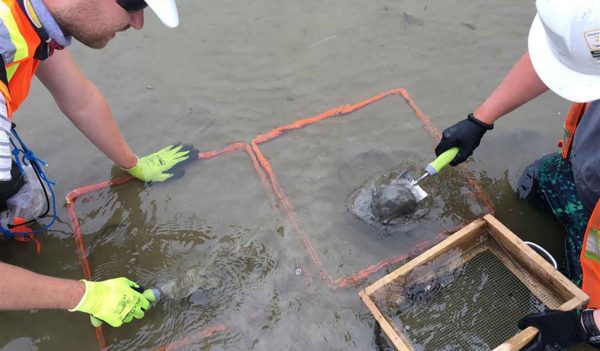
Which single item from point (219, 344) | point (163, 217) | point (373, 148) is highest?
point (373, 148)

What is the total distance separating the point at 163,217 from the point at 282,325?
120cm

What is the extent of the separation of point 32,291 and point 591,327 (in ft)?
9.13

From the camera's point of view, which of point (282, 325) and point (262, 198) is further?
point (262, 198)

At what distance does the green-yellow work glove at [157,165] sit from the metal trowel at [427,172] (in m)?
1.69

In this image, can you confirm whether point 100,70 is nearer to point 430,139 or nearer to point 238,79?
point 238,79

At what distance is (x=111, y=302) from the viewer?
8.99 ft

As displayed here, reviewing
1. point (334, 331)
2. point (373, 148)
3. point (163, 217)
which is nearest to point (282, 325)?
point (334, 331)

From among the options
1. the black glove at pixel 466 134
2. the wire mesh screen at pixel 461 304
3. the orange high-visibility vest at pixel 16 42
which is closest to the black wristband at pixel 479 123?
the black glove at pixel 466 134

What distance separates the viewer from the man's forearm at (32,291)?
2.33 m

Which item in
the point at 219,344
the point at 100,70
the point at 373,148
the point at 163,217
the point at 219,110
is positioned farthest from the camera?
the point at 100,70

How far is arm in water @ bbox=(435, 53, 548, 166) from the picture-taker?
2783 mm

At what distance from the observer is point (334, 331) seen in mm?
2965

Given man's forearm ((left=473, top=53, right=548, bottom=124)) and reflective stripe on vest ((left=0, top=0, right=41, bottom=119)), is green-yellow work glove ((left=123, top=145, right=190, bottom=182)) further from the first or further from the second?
man's forearm ((left=473, top=53, right=548, bottom=124))

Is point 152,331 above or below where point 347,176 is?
below
